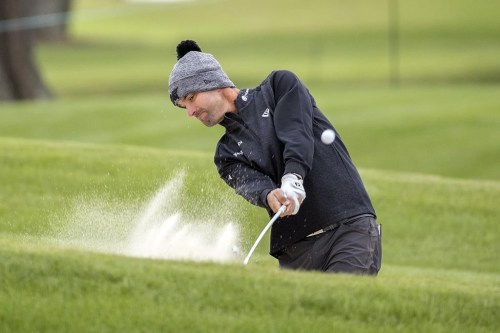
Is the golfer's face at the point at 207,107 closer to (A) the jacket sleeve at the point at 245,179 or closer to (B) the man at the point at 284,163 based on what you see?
(B) the man at the point at 284,163

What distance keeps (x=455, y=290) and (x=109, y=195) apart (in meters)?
4.95

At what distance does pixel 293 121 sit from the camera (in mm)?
6605

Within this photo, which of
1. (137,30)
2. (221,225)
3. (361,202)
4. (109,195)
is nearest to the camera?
(361,202)

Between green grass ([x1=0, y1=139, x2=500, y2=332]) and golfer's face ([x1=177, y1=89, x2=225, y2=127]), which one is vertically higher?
golfer's face ([x1=177, y1=89, x2=225, y2=127])

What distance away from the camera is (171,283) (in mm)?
5773

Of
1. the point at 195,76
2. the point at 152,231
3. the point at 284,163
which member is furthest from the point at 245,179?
the point at 152,231

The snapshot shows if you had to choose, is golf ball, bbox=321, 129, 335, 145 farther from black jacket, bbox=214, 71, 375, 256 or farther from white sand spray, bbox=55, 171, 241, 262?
white sand spray, bbox=55, 171, 241, 262

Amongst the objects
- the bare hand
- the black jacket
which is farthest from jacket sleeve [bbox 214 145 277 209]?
the bare hand

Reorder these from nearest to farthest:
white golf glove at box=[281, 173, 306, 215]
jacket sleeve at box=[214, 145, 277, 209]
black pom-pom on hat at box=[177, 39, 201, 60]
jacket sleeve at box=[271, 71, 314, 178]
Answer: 1. white golf glove at box=[281, 173, 306, 215]
2. jacket sleeve at box=[271, 71, 314, 178]
3. jacket sleeve at box=[214, 145, 277, 209]
4. black pom-pom on hat at box=[177, 39, 201, 60]

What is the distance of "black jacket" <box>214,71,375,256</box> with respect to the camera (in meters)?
6.66

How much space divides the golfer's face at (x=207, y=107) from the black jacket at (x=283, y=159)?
2.7 inches

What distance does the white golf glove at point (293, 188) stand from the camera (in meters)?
6.18

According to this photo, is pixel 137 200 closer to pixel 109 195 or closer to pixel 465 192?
pixel 109 195

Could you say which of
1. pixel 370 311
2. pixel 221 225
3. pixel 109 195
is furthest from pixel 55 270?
Answer: pixel 109 195
